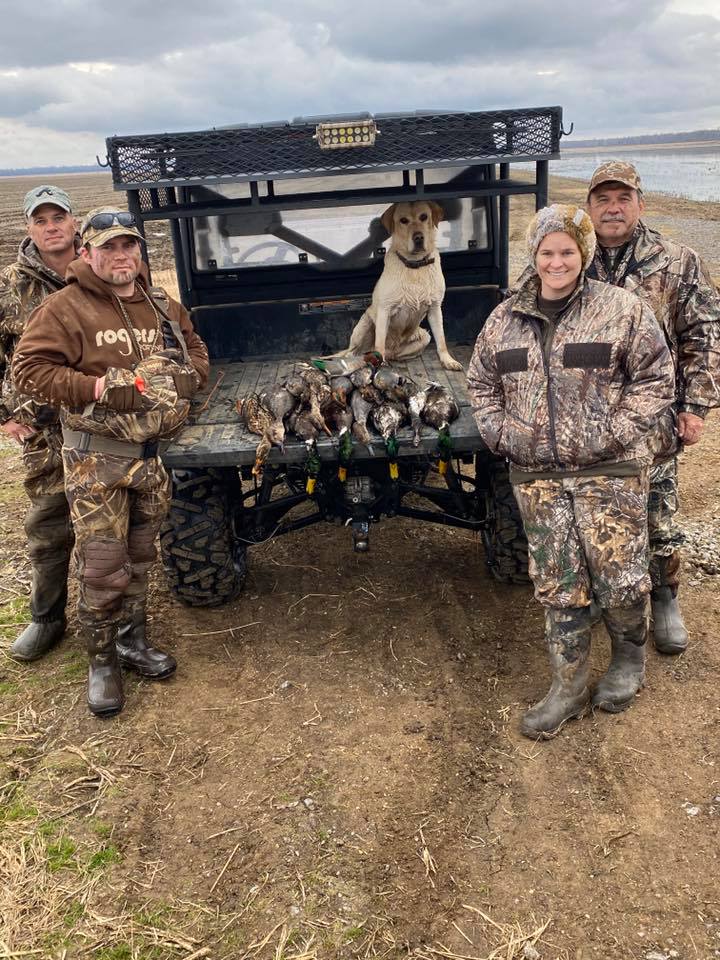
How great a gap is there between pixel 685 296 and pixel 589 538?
1167 mm

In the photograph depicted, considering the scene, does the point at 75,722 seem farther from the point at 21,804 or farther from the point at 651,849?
the point at 651,849

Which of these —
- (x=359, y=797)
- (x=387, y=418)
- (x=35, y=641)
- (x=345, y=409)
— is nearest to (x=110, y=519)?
(x=35, y=641)

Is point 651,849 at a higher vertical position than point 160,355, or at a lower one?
lower

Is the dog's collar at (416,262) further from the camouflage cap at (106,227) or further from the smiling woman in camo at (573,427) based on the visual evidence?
the camouflage cap at (106,227)

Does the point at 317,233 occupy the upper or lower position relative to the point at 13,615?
upper

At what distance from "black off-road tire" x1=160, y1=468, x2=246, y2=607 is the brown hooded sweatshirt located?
0.90 meters

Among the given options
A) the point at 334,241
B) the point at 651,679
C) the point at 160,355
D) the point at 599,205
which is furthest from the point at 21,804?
the point at 334,241

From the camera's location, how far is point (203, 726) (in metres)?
3.54

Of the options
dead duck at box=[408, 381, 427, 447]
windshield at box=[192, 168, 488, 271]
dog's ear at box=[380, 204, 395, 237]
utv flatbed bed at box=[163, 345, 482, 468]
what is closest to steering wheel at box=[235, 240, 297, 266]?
windshield at box=[192, 168, 488, 271]

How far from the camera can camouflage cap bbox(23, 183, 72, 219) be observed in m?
3.65

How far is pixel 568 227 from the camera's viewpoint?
2.96 m

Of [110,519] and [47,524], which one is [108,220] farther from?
[47,524]

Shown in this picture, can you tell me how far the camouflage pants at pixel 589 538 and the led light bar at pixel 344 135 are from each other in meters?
2.05

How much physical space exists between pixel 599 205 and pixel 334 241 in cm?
252
